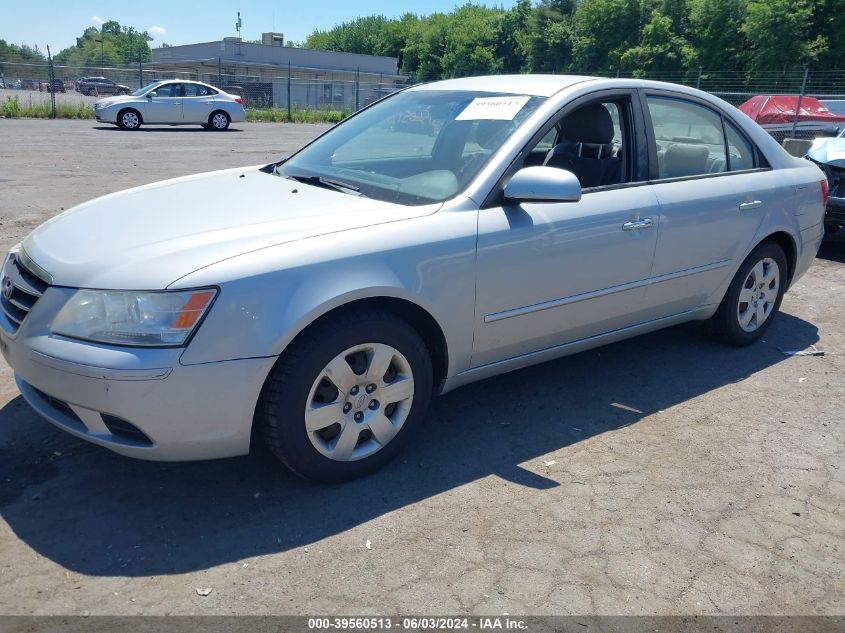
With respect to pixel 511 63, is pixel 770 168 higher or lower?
lower

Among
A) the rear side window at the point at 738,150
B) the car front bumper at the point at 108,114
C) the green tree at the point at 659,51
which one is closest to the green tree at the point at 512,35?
the green tree at the point at 659,51

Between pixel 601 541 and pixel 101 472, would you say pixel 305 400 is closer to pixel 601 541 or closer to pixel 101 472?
pixel 101 472

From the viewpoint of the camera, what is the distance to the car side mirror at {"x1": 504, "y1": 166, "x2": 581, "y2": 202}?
337 centimetres

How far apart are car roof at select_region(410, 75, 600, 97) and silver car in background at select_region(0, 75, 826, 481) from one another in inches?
0.9

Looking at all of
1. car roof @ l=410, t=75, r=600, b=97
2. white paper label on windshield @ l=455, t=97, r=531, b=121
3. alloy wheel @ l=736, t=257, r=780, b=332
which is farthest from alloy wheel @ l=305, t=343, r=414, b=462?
alloy wheel @ l=736, t=257, r=780, b=332

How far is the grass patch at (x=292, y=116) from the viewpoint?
3081 centimetres

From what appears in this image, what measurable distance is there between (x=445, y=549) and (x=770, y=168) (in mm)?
3547

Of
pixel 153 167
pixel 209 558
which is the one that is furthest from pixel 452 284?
pixel 153 167

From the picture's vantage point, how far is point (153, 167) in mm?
12969

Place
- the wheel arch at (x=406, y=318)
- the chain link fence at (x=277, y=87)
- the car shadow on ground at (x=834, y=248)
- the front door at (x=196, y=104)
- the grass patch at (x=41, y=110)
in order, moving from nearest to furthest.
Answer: the wheel arch at (x=406, y=318) → the car shadow on ground at (x=834, y=248) → the chain link fence at (x=277, y=87) → the front door at (x=196, y=104) → the grass patch at (x=41, y=110)

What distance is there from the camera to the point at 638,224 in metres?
4.02

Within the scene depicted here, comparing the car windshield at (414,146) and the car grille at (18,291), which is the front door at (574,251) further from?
the car grille at (18,291)

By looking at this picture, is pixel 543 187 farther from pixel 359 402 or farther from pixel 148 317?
pixel 148 317

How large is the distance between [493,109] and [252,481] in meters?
2.19
